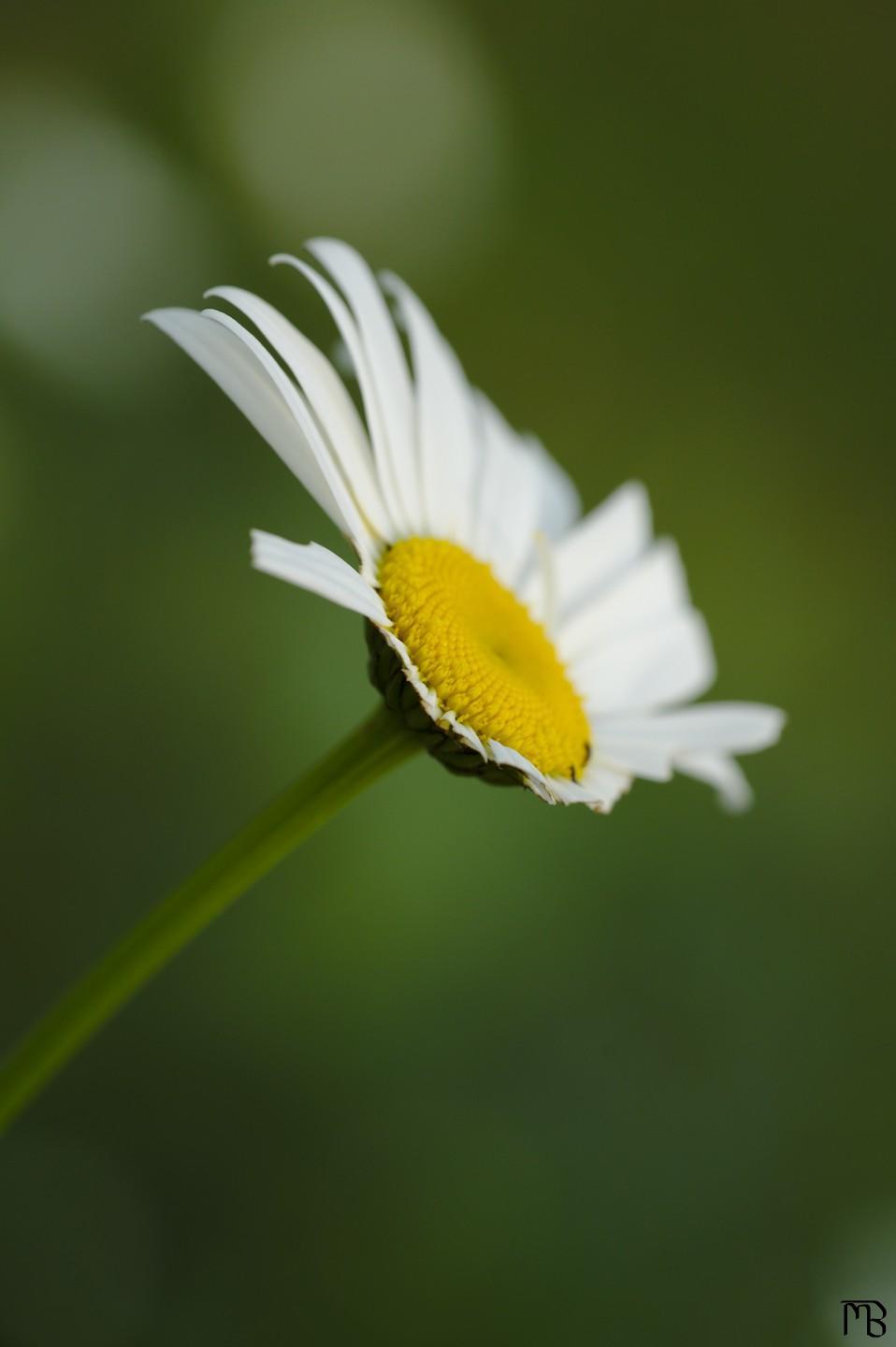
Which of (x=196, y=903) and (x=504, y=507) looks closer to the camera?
(x=196, y=903)

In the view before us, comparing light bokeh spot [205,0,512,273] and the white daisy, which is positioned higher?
light bokeh spot [205,0,512,273]

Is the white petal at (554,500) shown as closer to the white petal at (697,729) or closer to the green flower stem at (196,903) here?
the white petal at (697,729)

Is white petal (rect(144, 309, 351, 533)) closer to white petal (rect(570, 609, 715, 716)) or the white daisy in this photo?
the white daisy

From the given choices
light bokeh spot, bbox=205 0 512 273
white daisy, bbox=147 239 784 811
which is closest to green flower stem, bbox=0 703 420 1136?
white daisy, bbox=147 239 784 811

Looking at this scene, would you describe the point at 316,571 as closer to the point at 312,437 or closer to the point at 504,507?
the point at 312,437

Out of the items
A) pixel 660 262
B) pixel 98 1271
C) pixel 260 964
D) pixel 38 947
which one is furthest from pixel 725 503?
pixel 98 1271

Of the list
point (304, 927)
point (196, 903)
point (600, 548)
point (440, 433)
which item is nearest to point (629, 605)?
point (600, 548)

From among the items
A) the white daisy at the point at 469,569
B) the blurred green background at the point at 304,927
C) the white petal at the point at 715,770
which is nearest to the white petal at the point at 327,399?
the white daisy at the point at 469,569
